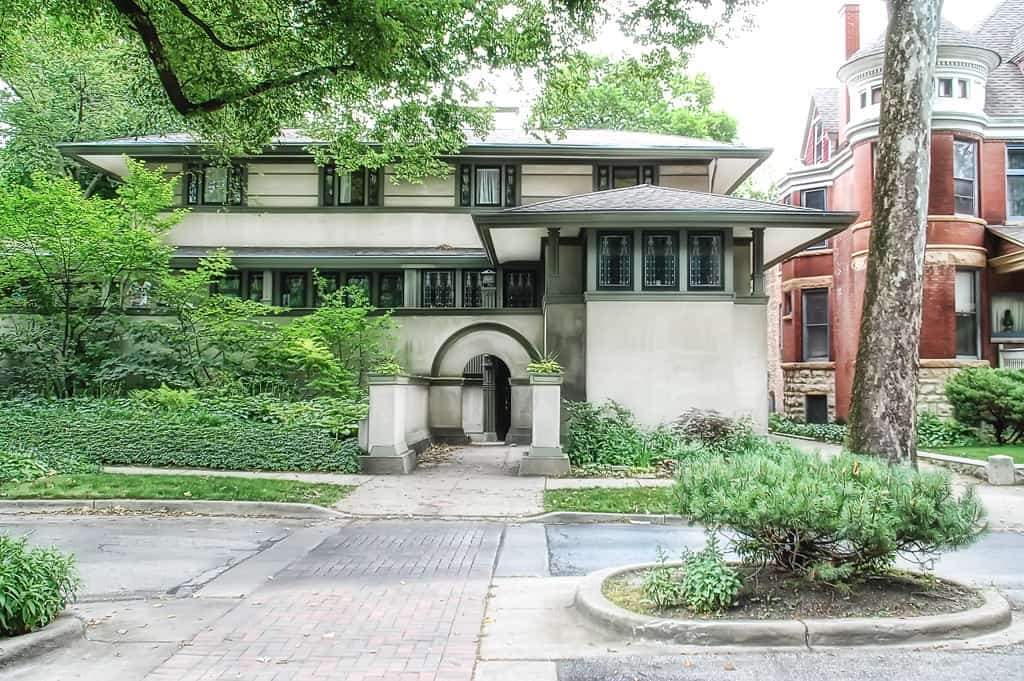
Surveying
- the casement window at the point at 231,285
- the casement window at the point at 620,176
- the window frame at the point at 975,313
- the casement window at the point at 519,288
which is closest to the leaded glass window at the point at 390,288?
the casement window at the point at 519,288

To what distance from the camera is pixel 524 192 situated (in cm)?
2433

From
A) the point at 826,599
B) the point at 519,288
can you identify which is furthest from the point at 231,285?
the point at 826,599

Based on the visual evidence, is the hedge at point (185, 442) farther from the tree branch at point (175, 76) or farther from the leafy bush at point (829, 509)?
the leafy bush at point (829, 509)

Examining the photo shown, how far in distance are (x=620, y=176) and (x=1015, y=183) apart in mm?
11298

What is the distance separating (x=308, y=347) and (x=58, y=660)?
14.8 meters

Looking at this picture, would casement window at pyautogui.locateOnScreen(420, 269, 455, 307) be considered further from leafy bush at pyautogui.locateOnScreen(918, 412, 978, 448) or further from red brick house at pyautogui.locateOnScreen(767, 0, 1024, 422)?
leafy bush at pyautogui.locateOnScreen(918, 412, 978, 448)

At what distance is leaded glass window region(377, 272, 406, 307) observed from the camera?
938 inches

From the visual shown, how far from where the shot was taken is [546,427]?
50.2ft

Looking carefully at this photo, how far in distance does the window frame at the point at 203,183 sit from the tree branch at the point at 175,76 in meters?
11.8

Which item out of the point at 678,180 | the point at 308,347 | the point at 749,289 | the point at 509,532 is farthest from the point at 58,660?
the point at 678,180

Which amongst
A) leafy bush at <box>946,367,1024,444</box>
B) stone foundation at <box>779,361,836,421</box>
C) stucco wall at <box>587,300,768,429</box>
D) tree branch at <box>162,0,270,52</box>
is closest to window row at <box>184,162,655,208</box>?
stucco wall at <box>587,300,768,429</box>

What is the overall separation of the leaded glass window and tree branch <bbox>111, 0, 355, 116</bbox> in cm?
1107

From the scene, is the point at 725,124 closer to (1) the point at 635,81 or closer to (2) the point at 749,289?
(2) the point at 749,289

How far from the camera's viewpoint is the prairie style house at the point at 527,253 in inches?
685
